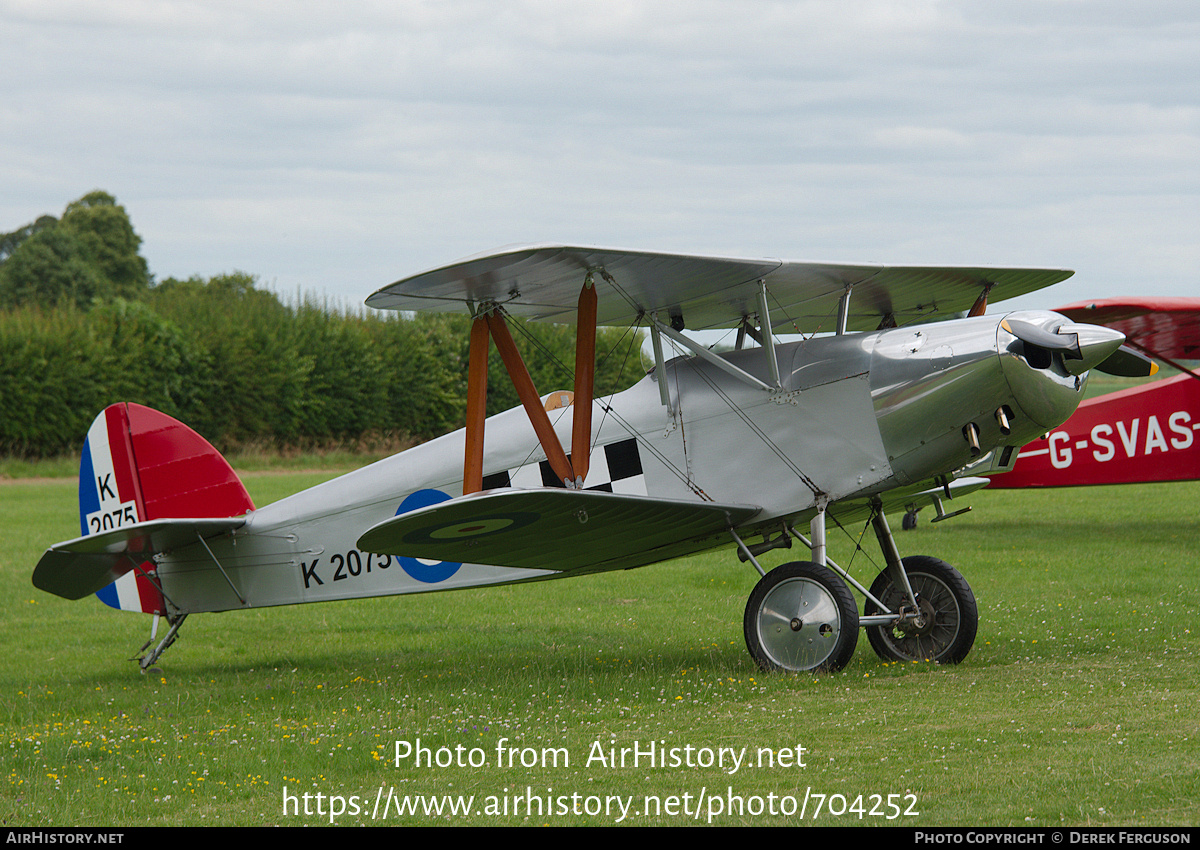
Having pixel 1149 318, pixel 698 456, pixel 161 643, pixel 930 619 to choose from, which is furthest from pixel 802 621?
pixel 1149 318

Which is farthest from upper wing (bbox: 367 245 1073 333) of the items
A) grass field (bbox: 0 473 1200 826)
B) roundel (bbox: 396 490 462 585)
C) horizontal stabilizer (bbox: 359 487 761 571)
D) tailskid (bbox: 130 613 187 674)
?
tailskid (bbox: 130 613 187 674)

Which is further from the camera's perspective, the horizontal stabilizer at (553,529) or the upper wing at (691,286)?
the upper wing at (691,286)

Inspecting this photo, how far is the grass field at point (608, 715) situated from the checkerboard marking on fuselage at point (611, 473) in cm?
133

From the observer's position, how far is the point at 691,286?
25.0 feet

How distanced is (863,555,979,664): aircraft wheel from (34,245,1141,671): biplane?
16 millimetres

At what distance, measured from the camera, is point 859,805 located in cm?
456

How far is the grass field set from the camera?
4754 mm

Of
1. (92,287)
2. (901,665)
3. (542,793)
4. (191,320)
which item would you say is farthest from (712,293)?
(92,287)

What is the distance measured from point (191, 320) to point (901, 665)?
34.7m

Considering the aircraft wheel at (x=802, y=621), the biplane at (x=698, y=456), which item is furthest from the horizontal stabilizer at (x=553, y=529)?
the aircraft wheel at (x=802, y=621)

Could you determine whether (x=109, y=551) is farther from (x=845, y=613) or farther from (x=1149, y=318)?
(x=1149, y=318)

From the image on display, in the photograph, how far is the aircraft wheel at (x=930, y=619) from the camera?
308 inches

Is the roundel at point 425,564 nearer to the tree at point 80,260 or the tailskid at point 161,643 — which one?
the tailskid at point 161,643

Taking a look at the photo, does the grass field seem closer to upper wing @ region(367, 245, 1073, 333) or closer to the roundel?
the roundel
